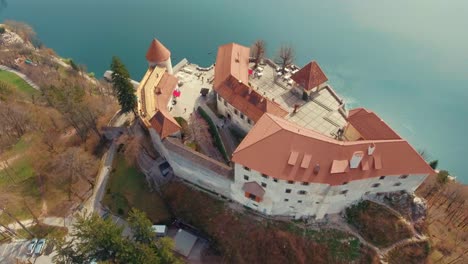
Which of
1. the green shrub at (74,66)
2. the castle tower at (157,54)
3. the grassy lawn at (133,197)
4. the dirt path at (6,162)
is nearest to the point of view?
the grassy lawn at (133,197)

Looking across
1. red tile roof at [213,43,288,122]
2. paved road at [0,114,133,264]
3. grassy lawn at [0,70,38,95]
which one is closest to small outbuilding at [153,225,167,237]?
paved road at [0,114,133,264]

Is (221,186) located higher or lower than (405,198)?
lower

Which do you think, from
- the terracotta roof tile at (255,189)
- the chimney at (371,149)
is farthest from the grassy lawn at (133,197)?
the chimney at (371,149)

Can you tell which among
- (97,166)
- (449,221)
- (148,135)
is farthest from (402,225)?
(97,166)

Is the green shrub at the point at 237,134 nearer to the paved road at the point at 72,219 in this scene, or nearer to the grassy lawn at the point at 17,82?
the paved road at the point at 72,219

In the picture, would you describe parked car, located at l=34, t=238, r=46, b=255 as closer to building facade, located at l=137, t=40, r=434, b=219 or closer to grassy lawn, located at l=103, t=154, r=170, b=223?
grassy lawn, located at l=103, t=154, r=170, b=223

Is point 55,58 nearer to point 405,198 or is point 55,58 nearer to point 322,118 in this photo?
point 322,118
